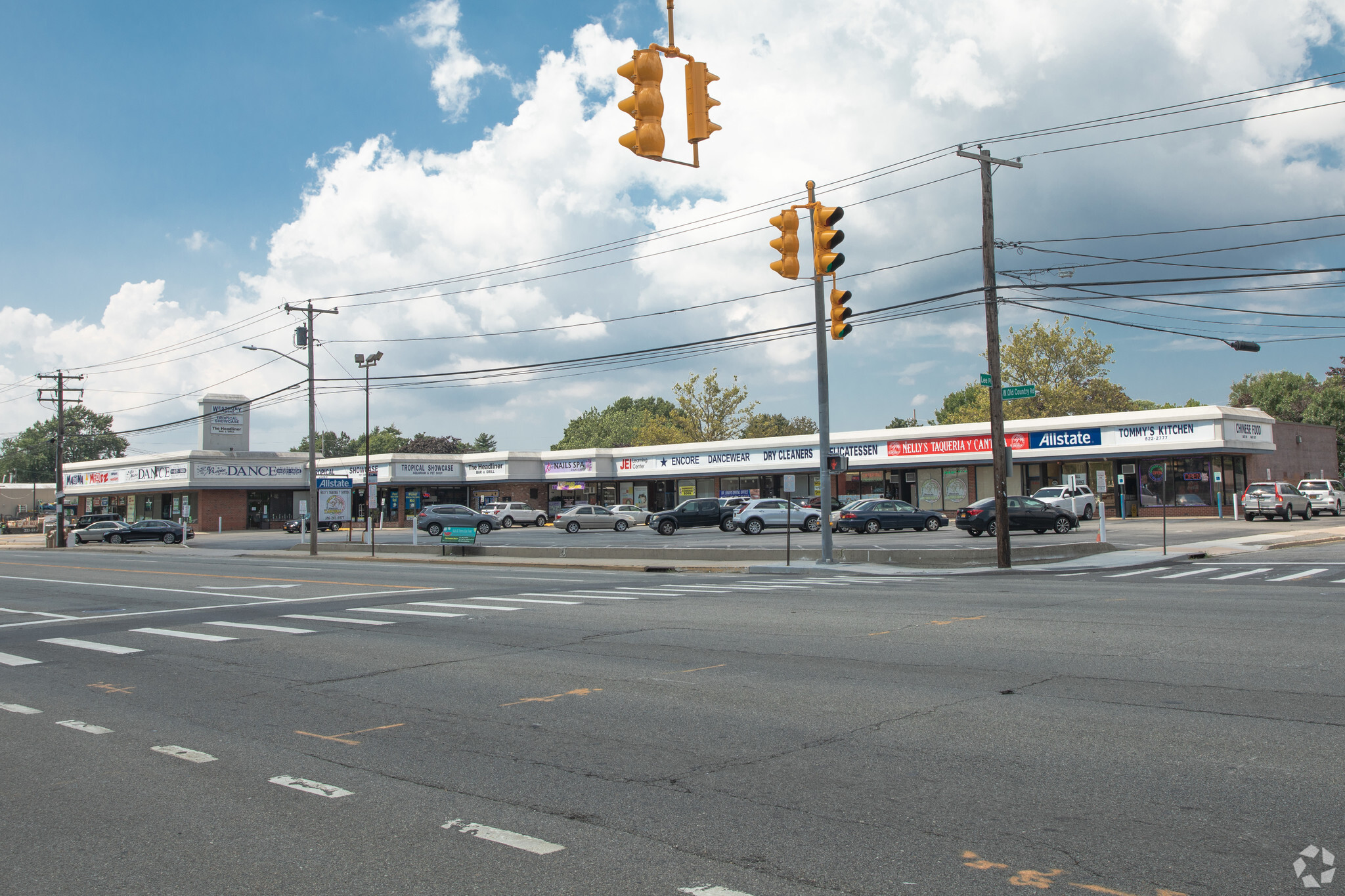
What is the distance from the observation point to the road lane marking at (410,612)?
47.8ft

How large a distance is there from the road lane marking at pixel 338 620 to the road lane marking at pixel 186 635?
69.0 inches

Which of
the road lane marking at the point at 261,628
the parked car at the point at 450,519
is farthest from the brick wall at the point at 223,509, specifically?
the road lane marking at the point at 261,628

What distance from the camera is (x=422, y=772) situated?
5.83 metres

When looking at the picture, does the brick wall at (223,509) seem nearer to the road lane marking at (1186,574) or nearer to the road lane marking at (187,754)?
the road lane marking at (1186,574)

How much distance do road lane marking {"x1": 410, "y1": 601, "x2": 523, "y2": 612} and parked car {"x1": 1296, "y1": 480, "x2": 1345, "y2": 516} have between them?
144ft

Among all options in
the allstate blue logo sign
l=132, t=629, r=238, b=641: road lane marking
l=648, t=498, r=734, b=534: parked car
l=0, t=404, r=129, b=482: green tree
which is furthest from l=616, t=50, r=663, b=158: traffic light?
l=0, t=404, r=129, b=482: green tree

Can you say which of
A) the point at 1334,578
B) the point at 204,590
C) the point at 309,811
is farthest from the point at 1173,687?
the point at 204,590

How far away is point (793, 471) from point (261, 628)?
4714 cm

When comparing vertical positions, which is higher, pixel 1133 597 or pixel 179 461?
pixel 179 461

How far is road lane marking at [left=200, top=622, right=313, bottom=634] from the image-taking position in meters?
12.8

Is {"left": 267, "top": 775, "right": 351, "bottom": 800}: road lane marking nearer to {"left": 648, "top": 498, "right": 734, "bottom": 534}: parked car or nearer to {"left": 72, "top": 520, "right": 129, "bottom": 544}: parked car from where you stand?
{"left": 648, "top": 498, "right": 734, "bottom": 534}: parked car

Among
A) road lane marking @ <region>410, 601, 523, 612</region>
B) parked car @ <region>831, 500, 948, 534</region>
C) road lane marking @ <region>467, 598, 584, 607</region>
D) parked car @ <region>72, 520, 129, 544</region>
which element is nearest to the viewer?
road lane marking @ <region>410, 601, 523, 612</region>

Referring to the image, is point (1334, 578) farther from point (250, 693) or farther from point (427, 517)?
point (427, 517)

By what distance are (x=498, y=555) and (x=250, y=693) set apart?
24.4 m
